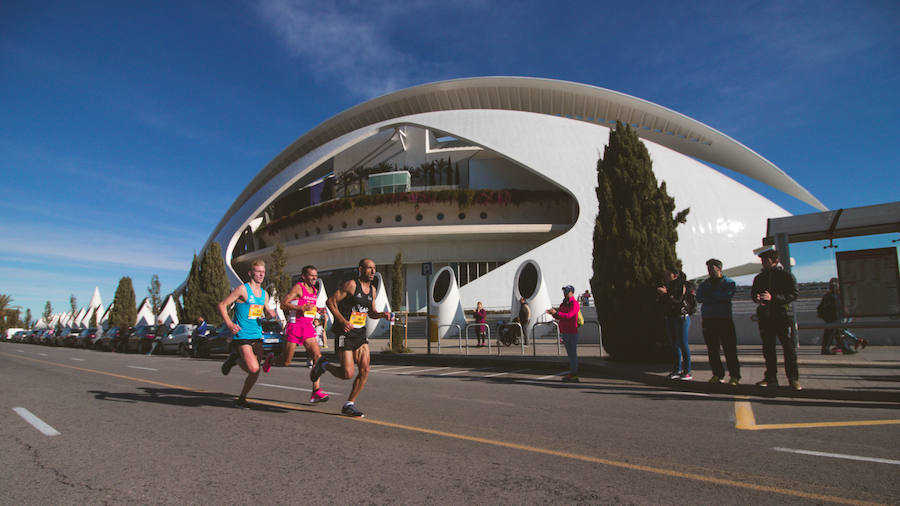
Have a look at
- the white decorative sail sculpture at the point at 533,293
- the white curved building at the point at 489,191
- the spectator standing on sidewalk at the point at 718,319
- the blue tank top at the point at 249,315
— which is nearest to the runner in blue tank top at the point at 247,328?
the blue tank top at the point at 249,315

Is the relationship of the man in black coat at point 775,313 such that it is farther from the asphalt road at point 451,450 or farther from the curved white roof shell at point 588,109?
the curved white roof shell at point 588,109

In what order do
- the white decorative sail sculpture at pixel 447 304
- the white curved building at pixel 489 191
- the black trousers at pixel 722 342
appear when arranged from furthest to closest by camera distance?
the white curved building at pixel 489 191 → the white decorative sail sculpture at pixel 447 304 → the black trousers at pixel 722 342

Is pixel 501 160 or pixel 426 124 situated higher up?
pixel 426 124

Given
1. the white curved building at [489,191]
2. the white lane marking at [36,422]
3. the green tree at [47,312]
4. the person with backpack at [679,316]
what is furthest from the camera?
the green tree at [47,312]

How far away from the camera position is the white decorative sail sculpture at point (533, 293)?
19.5 m

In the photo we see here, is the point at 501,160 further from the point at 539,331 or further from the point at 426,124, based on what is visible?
the point at 539,331

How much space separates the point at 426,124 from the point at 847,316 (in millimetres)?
27855

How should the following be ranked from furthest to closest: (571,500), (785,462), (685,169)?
1. (685,169)
2. (785,462)
3. (571,500)

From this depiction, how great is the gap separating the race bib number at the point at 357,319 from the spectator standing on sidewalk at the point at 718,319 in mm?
4897

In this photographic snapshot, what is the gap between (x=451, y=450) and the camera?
3.83 meters

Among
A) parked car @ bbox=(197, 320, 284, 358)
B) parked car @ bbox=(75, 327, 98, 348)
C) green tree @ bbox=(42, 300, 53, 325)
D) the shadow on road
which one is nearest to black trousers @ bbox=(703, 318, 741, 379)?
the shadow on road

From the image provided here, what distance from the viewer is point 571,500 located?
2.71m

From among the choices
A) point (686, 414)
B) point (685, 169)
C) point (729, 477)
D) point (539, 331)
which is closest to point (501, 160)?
point (685, 169)

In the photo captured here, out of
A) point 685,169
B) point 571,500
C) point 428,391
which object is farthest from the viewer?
point 685,169
